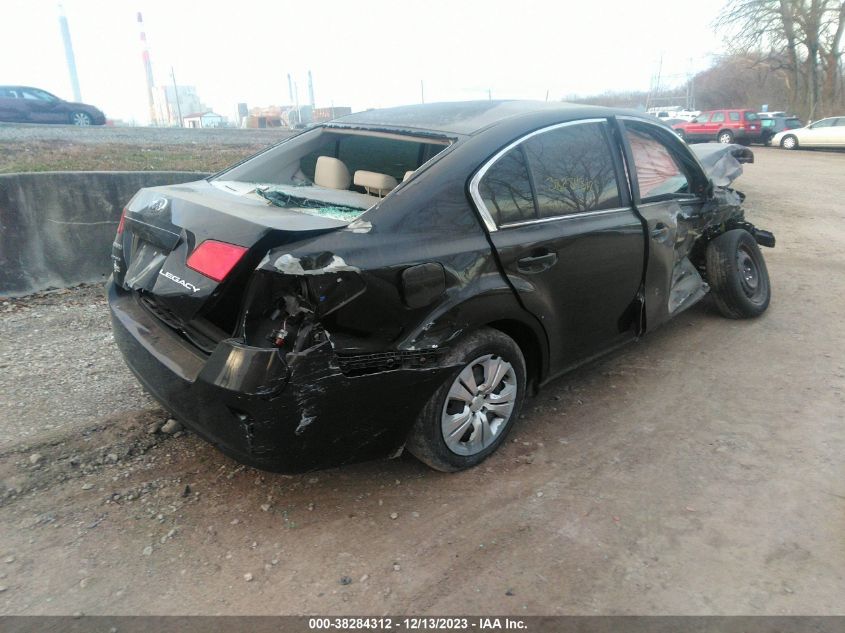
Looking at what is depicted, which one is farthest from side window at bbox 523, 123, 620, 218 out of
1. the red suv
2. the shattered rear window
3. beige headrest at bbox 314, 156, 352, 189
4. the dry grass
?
the red suv

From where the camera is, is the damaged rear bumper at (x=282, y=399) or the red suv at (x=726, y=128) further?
the red suv at (x=726, y=128)

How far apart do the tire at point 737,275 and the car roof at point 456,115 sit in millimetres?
1680

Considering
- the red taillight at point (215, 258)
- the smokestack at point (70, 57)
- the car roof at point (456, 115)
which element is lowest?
the red taillight at point (215, 258)

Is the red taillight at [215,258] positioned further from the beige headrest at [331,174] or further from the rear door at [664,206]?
the rear door at [664,206]

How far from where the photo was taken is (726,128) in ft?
90.8

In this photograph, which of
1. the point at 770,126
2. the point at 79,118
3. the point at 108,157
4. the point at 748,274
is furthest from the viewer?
the point at 770,126

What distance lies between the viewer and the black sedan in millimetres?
2287

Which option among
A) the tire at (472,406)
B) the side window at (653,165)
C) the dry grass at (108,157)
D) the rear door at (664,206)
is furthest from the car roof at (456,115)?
the dry grass at (108,157)

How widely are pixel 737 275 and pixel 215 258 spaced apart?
4.00 meters

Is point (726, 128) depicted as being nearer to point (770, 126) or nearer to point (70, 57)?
point (770, 126)

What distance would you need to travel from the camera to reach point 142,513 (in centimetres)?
262

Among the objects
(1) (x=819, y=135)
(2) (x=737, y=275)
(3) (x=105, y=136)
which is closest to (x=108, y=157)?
(3) (x=105, y=136)

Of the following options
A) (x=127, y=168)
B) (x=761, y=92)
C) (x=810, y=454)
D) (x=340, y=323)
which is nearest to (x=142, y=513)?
(x=340, y=323)

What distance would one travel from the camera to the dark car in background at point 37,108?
57.6 ft
